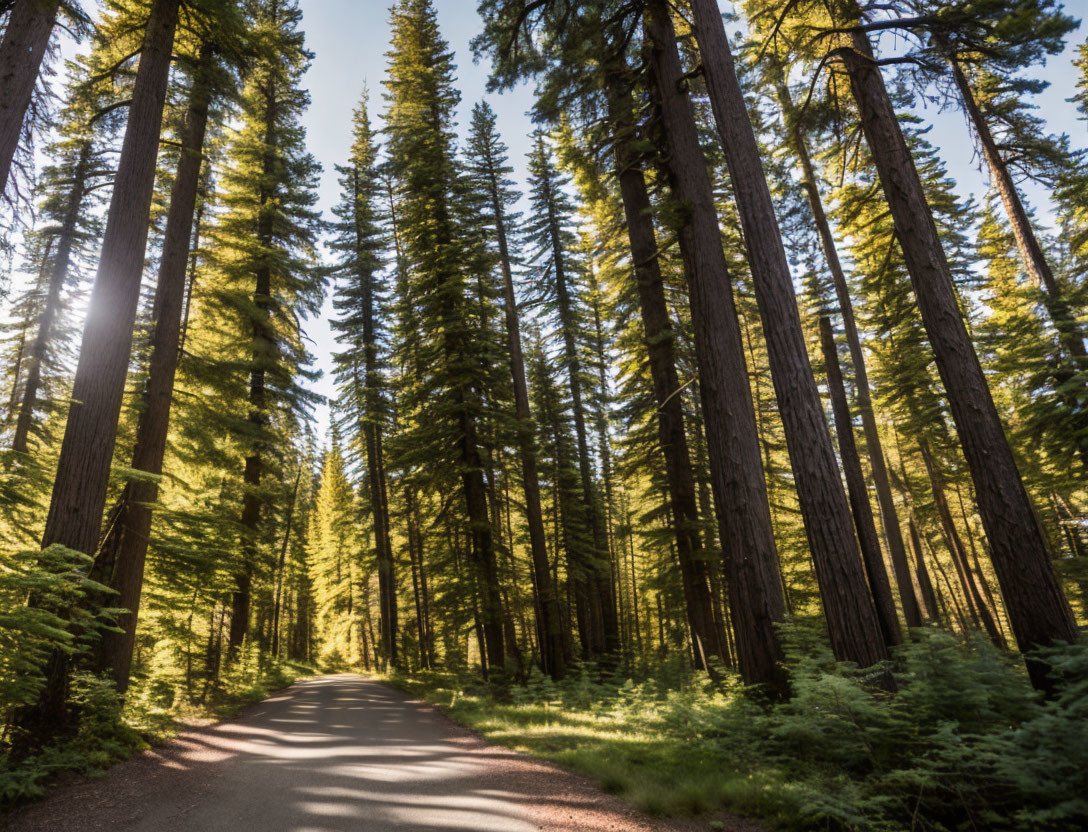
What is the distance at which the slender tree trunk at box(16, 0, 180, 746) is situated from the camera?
6.72 meters

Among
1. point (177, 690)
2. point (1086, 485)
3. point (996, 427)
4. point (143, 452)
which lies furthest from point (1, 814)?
point (1086, 485)

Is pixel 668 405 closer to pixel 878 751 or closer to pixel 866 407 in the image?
pixel 878 751

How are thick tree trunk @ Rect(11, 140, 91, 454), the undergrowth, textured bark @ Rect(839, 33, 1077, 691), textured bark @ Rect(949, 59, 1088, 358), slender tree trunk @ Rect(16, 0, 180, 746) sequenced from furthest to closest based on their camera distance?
thick tree trunk @ Rect(11, 140, 91, 454) → textured bark @ Rect(949, 59, 1088, 358) → slender tree trunk @ Rect(16, 0, 180, 746) → textured bark @ Rect(839, 33, 1077, 691) → the undergrowth

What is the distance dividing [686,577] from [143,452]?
1122 cm

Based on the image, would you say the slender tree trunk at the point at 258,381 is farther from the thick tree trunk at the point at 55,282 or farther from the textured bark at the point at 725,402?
the textured bark at the point at 725,402

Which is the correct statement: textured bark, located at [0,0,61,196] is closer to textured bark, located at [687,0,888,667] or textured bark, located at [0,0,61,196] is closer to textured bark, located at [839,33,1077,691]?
textured bark, located at [687,0,888,667]

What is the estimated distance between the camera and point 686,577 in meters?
10.7

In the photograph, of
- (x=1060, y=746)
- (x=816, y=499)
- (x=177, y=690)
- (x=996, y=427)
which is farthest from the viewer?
(x=177, y=690)

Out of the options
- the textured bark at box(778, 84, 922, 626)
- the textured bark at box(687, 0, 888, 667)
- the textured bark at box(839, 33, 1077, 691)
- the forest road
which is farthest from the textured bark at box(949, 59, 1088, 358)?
the forest road

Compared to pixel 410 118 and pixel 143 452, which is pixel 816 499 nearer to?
pixel 143 452

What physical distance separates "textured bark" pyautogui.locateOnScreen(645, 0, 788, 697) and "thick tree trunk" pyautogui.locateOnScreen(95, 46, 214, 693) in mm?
8649

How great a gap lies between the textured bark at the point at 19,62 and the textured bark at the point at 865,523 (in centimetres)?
1716

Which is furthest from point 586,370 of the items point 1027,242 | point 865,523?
point 1027,242

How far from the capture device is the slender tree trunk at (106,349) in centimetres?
672
